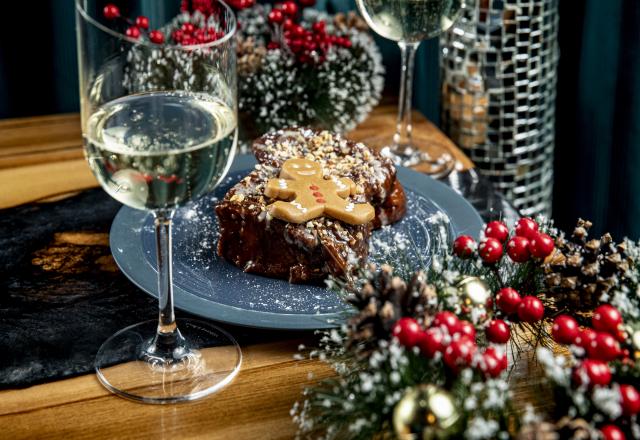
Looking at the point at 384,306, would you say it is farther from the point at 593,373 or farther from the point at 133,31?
the point at 133,31

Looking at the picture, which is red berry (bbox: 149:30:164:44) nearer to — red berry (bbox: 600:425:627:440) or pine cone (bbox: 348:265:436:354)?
pine cone (bbox: 348:265:436:354)

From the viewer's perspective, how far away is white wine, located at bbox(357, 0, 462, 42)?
1425 millimetres

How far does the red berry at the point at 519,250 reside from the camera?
970mm

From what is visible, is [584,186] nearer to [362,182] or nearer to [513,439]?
[362,182]

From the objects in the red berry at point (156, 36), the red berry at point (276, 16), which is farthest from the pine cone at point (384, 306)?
the red berry at point (276, 16)

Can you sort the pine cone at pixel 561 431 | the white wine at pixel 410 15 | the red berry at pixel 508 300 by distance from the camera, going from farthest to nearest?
the white wine at pixel 410 15, the red berry at pixel 508 300, the pine cone at pixel 561 431

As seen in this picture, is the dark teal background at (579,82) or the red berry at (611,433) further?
the dark teal background at (579,82)

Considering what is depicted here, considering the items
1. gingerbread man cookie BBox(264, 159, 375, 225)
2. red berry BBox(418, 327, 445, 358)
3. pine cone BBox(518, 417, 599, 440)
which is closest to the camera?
pine cone BBox(518, 417, 599, 440)

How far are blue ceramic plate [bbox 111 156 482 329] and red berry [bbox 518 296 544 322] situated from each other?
15cm

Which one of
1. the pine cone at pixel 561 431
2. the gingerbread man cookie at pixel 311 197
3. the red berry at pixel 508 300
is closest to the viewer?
the pine cone at pixel 561 431

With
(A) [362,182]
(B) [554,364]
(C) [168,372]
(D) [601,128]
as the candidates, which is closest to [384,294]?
(B) [554,364]

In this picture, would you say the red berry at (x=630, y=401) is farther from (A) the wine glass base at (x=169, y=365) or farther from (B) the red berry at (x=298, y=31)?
(B) the red berry at (x=298, y=31)

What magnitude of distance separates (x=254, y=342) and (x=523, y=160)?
98 cm

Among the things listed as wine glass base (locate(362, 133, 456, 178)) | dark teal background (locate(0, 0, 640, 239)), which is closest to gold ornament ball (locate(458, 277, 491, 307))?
wine glass base (locate(362, 133, 456, 178))
